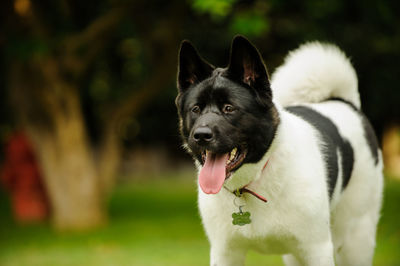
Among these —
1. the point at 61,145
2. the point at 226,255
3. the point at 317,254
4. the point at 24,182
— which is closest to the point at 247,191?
the point at 226,255

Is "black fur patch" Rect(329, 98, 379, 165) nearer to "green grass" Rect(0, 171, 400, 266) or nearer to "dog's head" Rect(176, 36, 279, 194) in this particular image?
"dog's head" Rect(176, 36, 279, 194)

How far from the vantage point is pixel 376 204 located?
16.9ft

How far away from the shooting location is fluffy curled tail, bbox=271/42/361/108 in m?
5.29

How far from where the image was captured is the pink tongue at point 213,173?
3713mm

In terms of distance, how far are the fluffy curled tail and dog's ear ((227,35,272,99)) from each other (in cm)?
133

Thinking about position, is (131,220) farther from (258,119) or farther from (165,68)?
(258,119)

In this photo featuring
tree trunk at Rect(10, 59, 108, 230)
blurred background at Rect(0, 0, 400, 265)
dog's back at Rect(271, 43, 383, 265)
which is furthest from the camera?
tree trunk at Rect(10, 59, 108, 230)

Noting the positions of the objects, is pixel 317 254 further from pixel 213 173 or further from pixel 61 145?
pixel 61 145

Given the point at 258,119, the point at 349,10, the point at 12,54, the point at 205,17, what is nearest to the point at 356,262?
the point at 258,119

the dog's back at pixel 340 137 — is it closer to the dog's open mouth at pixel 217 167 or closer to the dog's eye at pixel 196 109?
the dog's open mouth at pixel 217 167

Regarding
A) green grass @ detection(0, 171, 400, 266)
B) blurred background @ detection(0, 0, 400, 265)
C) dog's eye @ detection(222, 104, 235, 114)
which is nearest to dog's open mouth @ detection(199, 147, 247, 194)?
dog's eye @ detection(222, 104, 235, 114)

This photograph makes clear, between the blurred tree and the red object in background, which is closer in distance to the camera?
the blurred tree

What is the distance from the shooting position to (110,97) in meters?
17.7

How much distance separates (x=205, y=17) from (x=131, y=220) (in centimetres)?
499
